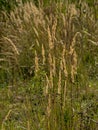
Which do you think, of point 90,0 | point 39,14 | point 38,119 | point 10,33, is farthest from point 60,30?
point 90,0

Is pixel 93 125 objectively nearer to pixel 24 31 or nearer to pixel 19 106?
pixel 19 106

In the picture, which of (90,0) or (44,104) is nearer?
(44,104)

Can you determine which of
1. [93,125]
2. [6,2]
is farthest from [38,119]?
[6,2]

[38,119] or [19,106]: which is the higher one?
[38,119]

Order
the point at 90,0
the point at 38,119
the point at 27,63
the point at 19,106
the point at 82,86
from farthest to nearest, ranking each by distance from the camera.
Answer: the point at 90,0 < the point at 27,63 < the point at 19,106 < the point at 82,86 < the point at 38,119

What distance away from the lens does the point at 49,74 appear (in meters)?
4.30

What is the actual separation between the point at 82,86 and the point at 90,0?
4.66 metres

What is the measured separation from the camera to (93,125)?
2.78m

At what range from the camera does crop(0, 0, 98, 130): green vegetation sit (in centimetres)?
267

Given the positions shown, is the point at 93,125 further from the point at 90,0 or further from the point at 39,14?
the point at 90,0

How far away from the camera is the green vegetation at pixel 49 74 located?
2674 millimetres

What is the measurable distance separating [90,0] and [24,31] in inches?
118

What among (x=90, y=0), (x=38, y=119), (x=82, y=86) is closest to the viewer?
(x=38, y=119)

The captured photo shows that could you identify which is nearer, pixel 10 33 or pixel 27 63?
pixel 27 63
